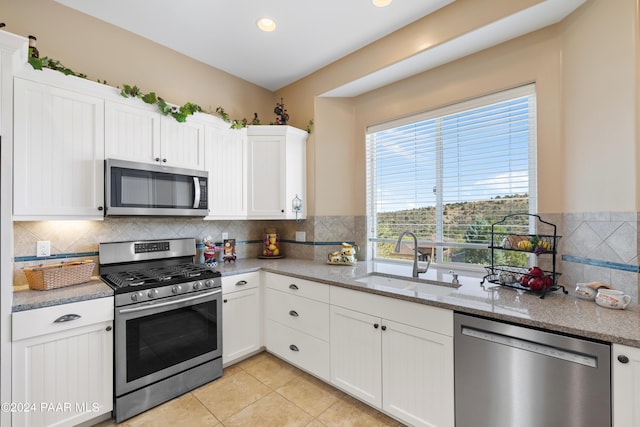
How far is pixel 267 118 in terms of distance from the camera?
11.7 ft

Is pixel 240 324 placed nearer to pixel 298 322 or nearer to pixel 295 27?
pixel 298 322

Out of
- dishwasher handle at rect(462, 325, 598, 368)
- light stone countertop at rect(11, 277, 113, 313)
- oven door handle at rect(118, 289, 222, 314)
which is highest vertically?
light stone countertop at rect(11, 277, 113, 313)

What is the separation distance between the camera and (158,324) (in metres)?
2.05

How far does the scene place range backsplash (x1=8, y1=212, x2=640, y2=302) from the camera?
156 centimetres

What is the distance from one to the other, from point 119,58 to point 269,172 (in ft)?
5.21

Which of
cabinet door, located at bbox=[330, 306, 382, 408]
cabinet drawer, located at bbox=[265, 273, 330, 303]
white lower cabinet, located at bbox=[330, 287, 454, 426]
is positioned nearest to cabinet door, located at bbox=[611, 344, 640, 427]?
white lower cabinet, located at bbox=[330, 287, 454, 426]

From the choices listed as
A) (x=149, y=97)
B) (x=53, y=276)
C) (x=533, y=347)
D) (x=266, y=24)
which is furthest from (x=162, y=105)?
(x=533, y=347)

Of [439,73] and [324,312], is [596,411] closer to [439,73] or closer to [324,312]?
[324,312]

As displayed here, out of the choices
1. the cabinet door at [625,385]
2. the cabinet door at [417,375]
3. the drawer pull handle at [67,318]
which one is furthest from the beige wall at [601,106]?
the drawer pull handle at [67,318]

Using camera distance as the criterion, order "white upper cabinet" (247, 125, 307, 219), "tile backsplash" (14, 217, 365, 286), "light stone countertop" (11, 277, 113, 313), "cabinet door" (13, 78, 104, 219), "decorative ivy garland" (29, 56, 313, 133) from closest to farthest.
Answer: "light stone countertop" (11, 277, 113, 313)
"cabinet door" (13, 78, 104, 219)
"decorative ivy garland" (29, 56, 313, 133)
"tile backsplash" (14, 217, 365, 286)
"white upper cabinet" (247, 125, 307, 219)

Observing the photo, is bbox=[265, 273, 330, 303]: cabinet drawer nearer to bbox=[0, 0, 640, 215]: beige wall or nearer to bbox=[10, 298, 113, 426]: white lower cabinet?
bbox=[0, 0, 640, 215]: beige wall

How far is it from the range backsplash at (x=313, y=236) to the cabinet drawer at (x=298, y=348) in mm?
856

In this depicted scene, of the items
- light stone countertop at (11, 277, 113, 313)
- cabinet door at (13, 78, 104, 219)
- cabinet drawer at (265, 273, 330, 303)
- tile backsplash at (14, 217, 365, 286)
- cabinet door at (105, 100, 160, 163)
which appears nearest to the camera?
light stone countertop at (11, 277, 113, 313)

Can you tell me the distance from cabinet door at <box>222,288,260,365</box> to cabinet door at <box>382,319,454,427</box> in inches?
51.4
